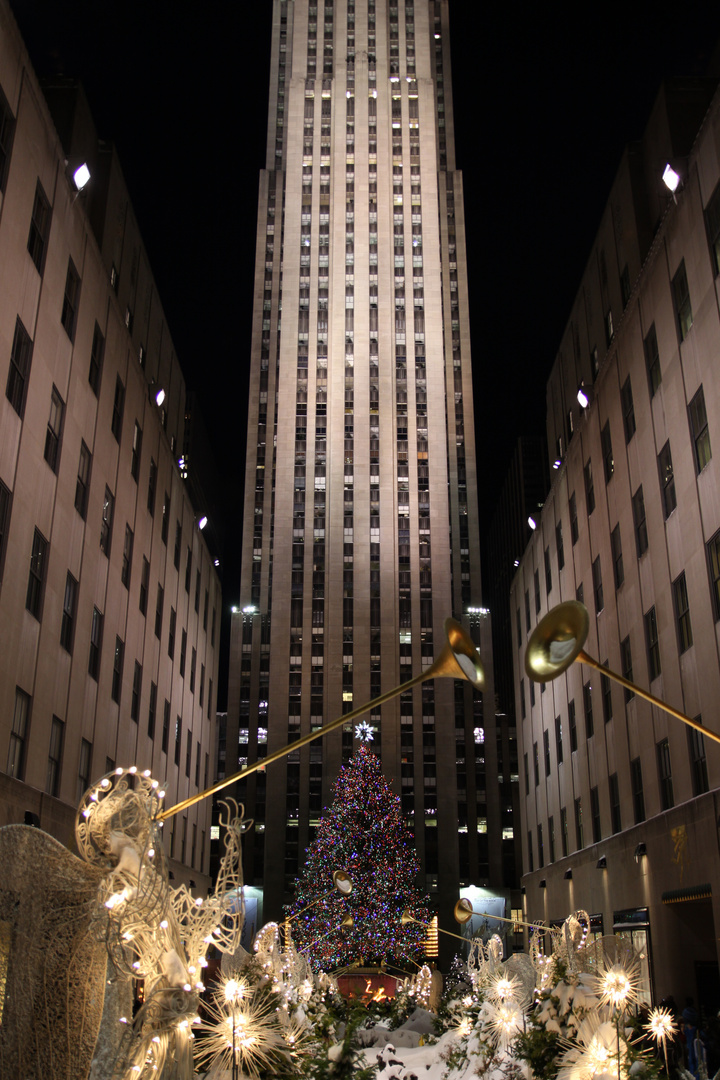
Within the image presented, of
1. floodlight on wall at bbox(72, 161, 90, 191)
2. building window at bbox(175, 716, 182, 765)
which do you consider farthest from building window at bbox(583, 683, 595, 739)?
floodlight on wall at bbox(72, 161, 90, 191)

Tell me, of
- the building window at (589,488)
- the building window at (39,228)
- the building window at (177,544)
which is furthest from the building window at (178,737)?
the building window at (39,228)

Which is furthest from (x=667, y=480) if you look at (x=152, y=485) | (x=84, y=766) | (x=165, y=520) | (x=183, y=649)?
(x=183, y=649)

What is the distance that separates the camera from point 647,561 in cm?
3002

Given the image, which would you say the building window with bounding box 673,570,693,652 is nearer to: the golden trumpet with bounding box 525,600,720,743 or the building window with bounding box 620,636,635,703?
the building window with bounding box 620,636,635,703

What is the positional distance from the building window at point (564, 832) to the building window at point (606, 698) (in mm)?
8305

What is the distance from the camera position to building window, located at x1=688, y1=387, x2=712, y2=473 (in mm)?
24688

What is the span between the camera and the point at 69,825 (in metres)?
27.1

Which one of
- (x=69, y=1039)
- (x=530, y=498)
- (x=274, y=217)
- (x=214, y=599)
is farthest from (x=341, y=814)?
(x=530, y=498)

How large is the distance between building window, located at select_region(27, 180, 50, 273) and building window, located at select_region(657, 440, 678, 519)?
1866 cm

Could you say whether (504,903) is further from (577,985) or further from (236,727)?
(577,985)

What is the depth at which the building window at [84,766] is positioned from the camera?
29.3 m

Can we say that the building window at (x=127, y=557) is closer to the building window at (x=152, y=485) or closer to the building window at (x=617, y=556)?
the building window at (x=152, y=485)

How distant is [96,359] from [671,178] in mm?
19344

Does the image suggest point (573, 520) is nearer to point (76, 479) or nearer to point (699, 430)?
point (699, 430)
